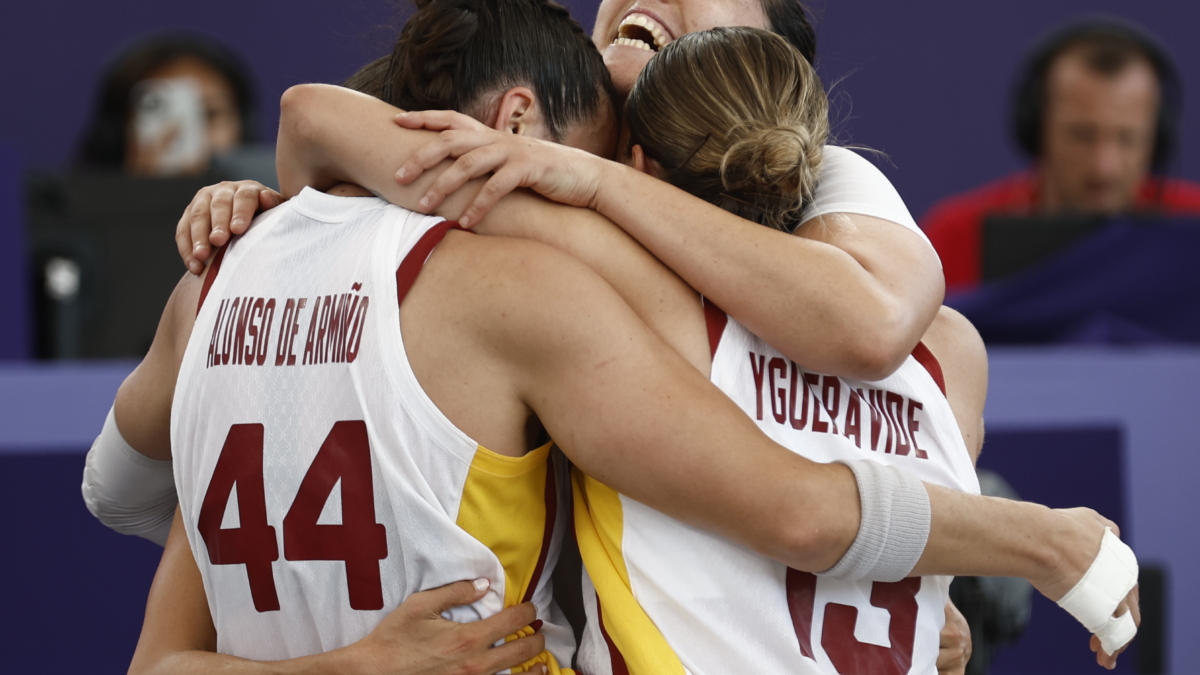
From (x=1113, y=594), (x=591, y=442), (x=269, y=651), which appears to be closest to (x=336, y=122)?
(x=591, y=442)

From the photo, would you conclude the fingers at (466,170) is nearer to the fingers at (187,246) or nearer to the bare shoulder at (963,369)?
the fingers at (187,246)

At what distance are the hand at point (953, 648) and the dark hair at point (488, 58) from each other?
67 centimetres

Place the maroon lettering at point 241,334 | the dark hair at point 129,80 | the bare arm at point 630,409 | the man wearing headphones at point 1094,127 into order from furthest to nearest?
the man wearing headphones at point 1094,127 < the dark hair at point 129,80 < the maroon lettering at point 241,334 < the bare arm at point 630,409

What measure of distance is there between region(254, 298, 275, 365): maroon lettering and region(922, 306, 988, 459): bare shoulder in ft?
2.09

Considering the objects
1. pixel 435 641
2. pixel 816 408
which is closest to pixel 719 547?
pixel 816 408

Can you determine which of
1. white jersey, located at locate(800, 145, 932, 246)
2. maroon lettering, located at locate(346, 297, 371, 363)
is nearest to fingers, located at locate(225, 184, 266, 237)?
maroon lettering, located at locate(346, 297, 371, 363)

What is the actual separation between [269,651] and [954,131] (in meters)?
4.17

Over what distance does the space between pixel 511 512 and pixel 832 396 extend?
1.02 ft

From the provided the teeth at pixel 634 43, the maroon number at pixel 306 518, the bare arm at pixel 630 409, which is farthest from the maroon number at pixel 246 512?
the teeth at pixel 634 43

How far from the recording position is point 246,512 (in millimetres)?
1056

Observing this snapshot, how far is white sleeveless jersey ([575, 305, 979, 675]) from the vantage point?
1.01m

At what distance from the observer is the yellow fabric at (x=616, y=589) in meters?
1.01

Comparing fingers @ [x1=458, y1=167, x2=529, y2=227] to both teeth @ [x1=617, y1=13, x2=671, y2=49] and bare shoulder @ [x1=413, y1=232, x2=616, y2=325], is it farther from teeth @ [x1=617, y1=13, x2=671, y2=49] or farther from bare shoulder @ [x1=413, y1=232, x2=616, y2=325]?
teeth @ [x1=617, y1=13, x2=671, y2=49]

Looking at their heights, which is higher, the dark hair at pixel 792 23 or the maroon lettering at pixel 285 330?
the dark hair at pixel 792 23
